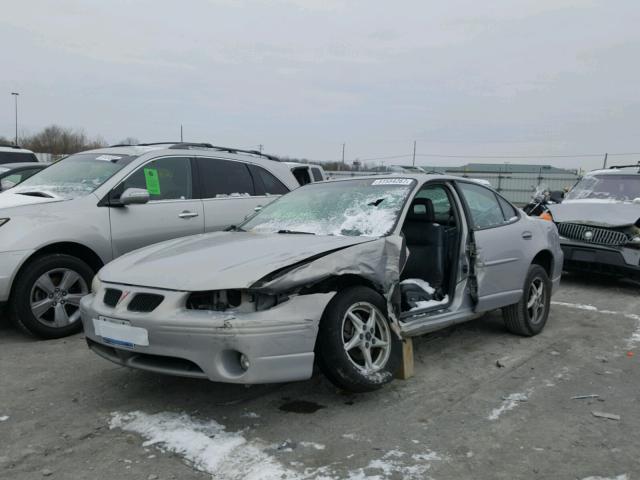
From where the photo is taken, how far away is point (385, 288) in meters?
3.83

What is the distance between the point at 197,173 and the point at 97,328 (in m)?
3.02

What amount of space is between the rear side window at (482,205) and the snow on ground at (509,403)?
5.10 ft

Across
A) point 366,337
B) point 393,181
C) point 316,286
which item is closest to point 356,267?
point 316,286

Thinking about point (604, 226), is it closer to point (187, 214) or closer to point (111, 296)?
point (187, 214)

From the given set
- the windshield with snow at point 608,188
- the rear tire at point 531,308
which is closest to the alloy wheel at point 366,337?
the rear tire at point 531,308

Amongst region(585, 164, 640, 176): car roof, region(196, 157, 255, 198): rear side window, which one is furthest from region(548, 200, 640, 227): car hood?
region(196, 157, 255, 198): rear side window

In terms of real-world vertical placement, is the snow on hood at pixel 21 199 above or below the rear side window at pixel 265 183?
below

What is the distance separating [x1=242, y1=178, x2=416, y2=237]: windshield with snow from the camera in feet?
13.9

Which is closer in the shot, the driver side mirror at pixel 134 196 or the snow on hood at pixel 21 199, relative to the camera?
the snow on hood at pixel 21 199

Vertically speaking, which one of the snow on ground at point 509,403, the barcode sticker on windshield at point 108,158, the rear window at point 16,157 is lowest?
the snow on ground at point 509,403

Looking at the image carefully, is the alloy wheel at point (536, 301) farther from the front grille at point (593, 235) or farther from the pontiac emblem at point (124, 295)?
the pontiac emblem at point (124, 295)

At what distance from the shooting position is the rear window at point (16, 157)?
13790 mm

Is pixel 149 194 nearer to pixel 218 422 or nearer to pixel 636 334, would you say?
pixel 218 422

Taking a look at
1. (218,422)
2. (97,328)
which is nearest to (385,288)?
(218,422)
